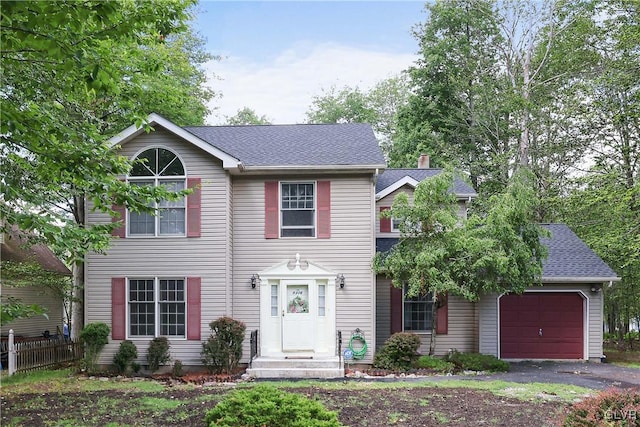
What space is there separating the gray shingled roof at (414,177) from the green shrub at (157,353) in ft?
24.6

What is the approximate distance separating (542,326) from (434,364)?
4429mm

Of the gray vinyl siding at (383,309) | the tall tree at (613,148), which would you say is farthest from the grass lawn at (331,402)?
the tall tree at (613,148)

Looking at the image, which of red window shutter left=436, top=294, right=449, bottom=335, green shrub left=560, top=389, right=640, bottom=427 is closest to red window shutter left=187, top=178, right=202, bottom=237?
red window shutter left=436, top=294, right=449, bottom=335

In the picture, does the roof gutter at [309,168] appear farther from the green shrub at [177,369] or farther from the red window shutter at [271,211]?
the green shrub at [177,369]

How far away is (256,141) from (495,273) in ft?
25.0

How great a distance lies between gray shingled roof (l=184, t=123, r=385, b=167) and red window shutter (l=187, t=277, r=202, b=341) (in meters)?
3.33

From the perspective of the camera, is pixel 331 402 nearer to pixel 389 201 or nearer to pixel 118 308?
pixel 118 308

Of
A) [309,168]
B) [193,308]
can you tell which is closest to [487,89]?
[309,168]

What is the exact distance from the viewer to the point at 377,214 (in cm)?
1697

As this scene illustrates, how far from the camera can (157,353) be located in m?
13.8

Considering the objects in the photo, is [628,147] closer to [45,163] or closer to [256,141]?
[256,141]

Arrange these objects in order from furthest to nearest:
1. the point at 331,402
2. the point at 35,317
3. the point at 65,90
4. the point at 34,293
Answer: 1. the point at 34,293
2. the point at 35,317
3. the point at 331,402
4. the point at 65,90

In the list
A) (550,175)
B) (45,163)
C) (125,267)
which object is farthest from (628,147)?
(45,163)

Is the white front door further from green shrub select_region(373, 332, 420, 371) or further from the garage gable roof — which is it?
the garage gable roof
